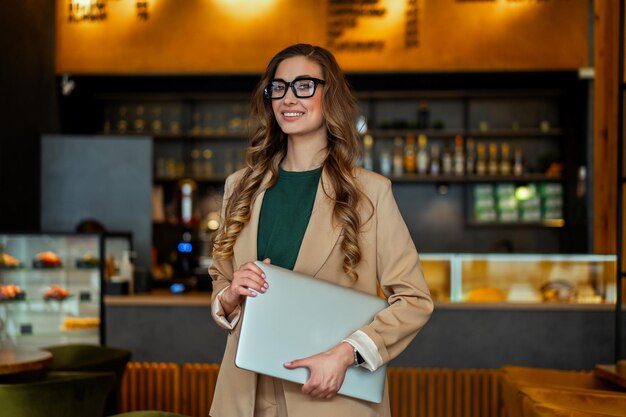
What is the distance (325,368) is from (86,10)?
595 centimetres

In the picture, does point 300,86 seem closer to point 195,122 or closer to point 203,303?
point 203,303

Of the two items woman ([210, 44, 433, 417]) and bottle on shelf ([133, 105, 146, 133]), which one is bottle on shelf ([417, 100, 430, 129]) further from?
woman ([210, 44, 433, 417])

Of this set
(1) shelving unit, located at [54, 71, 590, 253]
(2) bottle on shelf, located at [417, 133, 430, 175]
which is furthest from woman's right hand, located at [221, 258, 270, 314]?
(2) bottle on shelf, located at [417, 133, 430, 175]

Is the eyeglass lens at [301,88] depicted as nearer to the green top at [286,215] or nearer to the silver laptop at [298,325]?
the green top at [286,215]

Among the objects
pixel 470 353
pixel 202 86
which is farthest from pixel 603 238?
pixel 202 86

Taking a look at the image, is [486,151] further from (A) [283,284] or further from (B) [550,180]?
(A) [283,284]

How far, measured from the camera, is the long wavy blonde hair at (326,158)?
1685 mm

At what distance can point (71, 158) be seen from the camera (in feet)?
21.0

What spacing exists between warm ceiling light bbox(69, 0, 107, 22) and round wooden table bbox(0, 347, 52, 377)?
3791mm

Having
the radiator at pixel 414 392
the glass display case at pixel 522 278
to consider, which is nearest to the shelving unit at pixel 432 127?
the glass display case at pixel 522 278

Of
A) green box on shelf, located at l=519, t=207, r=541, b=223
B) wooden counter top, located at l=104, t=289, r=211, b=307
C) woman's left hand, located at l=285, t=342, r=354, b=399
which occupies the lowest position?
wooden counter top, located at l=104, t=289, r=211, b=307

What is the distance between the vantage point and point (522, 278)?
4.97m

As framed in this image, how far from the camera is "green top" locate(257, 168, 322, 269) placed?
1.72 meters

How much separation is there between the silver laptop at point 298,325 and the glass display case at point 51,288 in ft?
11.1
